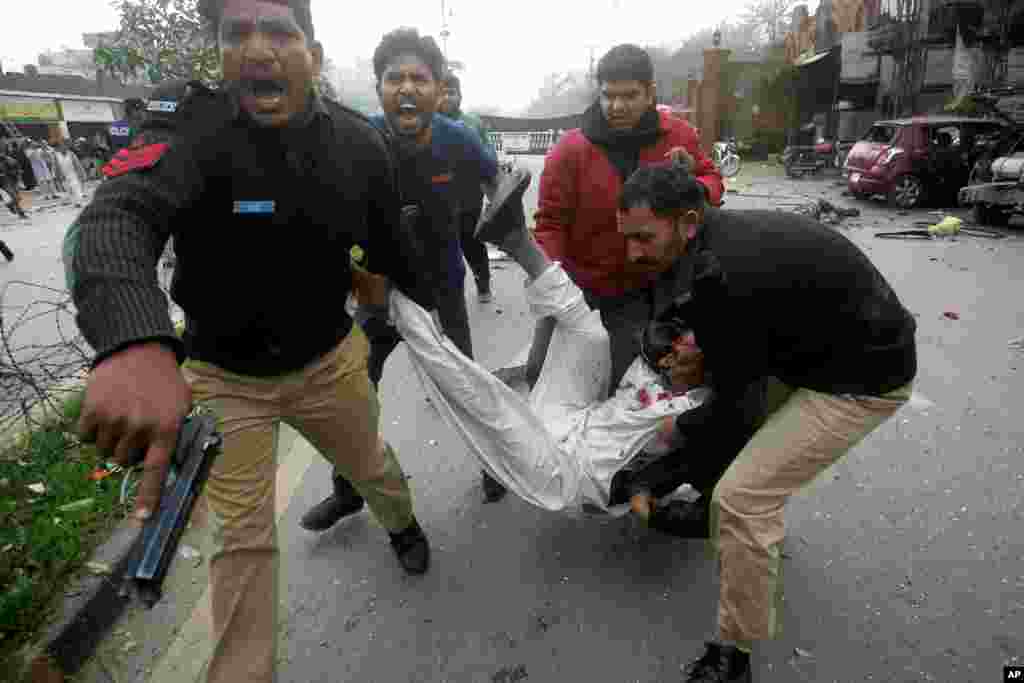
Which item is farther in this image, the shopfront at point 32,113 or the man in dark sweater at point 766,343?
the shopfront at point 32,113

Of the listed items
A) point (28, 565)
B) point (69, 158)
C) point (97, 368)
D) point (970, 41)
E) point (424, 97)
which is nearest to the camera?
point (97, 368)

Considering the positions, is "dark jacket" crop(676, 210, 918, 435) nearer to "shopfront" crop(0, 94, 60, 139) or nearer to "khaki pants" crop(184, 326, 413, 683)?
"khaki pants" crop(184, 326, 413, 683)

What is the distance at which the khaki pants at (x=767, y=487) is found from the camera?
186 cm

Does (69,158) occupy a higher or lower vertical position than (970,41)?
lower

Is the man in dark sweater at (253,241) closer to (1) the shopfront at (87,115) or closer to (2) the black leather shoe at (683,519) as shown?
(2) the black leather shoe at (683,519)

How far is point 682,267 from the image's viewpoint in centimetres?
190

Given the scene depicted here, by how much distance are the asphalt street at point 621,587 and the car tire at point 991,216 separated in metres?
8.09

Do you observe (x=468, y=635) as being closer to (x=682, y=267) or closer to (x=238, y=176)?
(x=682, y=267)

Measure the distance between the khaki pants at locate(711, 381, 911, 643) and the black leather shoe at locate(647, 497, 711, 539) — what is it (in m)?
0.34

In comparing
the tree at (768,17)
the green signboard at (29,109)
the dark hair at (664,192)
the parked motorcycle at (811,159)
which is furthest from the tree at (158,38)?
the tree at (768,17)

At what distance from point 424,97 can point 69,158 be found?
19970 millimetres

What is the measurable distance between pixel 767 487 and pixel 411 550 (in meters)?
1.38

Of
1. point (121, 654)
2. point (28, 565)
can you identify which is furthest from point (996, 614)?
point (28, 565)

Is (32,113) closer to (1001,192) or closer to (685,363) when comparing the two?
(1001,192)
